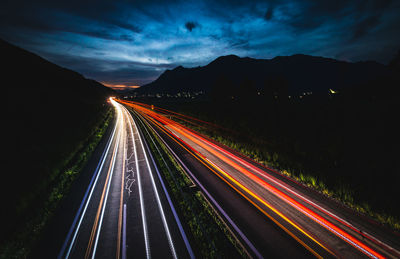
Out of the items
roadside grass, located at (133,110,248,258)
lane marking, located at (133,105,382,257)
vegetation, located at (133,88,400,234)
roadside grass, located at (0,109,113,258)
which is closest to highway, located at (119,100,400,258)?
lane marking, located at (133,105,382,257)

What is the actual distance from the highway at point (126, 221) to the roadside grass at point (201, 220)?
607 mm

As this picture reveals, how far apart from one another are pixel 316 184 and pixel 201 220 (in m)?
9.07

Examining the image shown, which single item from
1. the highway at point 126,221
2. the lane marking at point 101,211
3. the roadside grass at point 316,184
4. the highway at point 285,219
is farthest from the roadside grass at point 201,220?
the roadside grass at point 316,184

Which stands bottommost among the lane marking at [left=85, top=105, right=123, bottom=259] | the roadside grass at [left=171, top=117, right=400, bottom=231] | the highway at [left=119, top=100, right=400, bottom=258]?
the lane marking at [left=85, top=105, right=123, bottom=259]

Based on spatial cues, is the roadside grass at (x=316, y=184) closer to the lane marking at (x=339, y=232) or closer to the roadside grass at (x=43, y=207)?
the lane marking at (x=339, y=232)

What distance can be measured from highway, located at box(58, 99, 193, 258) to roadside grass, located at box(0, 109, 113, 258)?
1673 mm

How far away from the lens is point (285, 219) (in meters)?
8.27

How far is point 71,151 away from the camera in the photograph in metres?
19.5

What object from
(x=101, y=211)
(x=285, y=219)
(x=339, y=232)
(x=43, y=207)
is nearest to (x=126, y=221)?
(x=101, y=211)

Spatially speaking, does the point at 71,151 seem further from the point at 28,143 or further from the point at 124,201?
the point at 124,201

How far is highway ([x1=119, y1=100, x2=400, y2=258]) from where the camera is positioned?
6680 mm

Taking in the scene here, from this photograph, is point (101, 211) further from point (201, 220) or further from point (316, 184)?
point (316, 184)

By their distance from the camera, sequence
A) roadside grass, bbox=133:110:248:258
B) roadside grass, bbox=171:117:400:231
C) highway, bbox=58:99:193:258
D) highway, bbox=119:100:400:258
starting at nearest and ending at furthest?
highway, bbox=119:100:400:258 < roadside grass, bbox=133:110:248:258 < highway, bbox=58:99:193:258 < roadside grass, bbox=171:117:400:231

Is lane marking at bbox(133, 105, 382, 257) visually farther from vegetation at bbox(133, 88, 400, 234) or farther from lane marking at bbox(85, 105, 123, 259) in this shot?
lane marking at bbox(85, 105, 123, 259)
